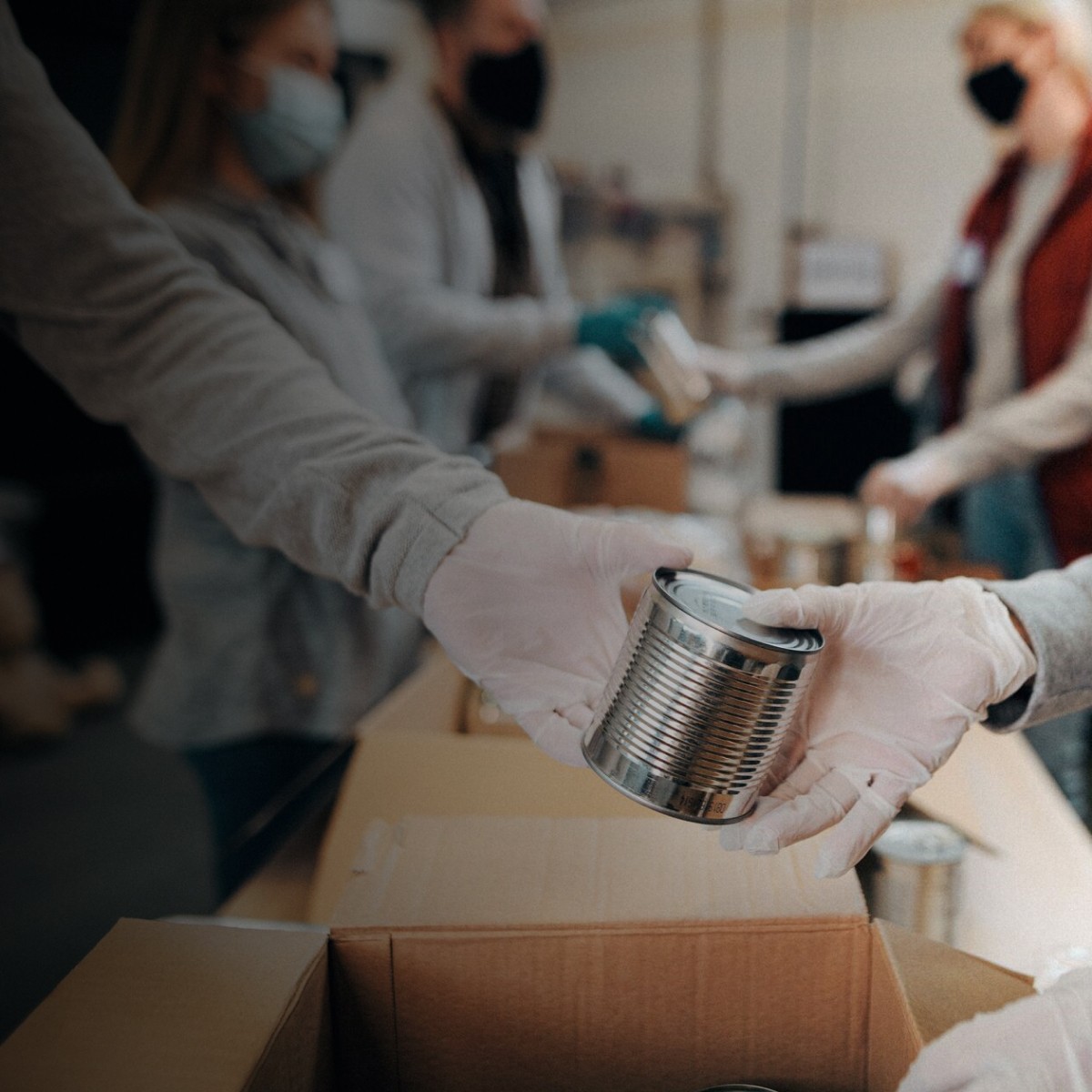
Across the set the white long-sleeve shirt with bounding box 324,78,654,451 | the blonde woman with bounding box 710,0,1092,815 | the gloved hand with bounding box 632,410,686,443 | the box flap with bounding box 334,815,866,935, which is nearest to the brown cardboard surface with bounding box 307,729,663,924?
the box flap with bounding box 334,815,866,935

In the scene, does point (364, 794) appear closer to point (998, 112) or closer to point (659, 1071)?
point (659, 1071)

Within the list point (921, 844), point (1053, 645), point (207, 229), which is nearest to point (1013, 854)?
point (921, 844)

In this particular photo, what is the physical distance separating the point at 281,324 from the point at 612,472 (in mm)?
990

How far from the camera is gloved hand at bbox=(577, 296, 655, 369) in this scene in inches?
76.7

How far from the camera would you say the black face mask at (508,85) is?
188 cm

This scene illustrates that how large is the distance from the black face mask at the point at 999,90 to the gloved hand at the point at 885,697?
139 cm

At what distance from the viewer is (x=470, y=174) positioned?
1.88 m

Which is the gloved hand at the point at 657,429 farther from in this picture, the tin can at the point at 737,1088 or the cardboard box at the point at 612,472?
the tin can at the point at 737,1088

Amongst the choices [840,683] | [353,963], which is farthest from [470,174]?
[353,963]

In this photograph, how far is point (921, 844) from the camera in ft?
2.46

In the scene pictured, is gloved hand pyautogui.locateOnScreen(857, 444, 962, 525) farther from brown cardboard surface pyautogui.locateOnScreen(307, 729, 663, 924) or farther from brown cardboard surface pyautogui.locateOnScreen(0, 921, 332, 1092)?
brown cardboard surface pyautogui.locateOnScreen(0, 921, 332, 1092)

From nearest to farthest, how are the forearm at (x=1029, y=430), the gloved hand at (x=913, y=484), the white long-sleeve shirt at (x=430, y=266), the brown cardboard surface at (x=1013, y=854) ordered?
the brown cardboard surface at (x=1013, y=854)
the forearm at (x=1029, y=430)
the gloved hand at (x=913, y=484)
the white long-sleeve shirt at (x=430, y=266)

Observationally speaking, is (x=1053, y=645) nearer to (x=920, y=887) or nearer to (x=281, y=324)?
(x=920, y=887)

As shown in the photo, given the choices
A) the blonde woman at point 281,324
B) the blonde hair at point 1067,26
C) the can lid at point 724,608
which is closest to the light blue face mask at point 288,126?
the blonde woman at point 281,324
